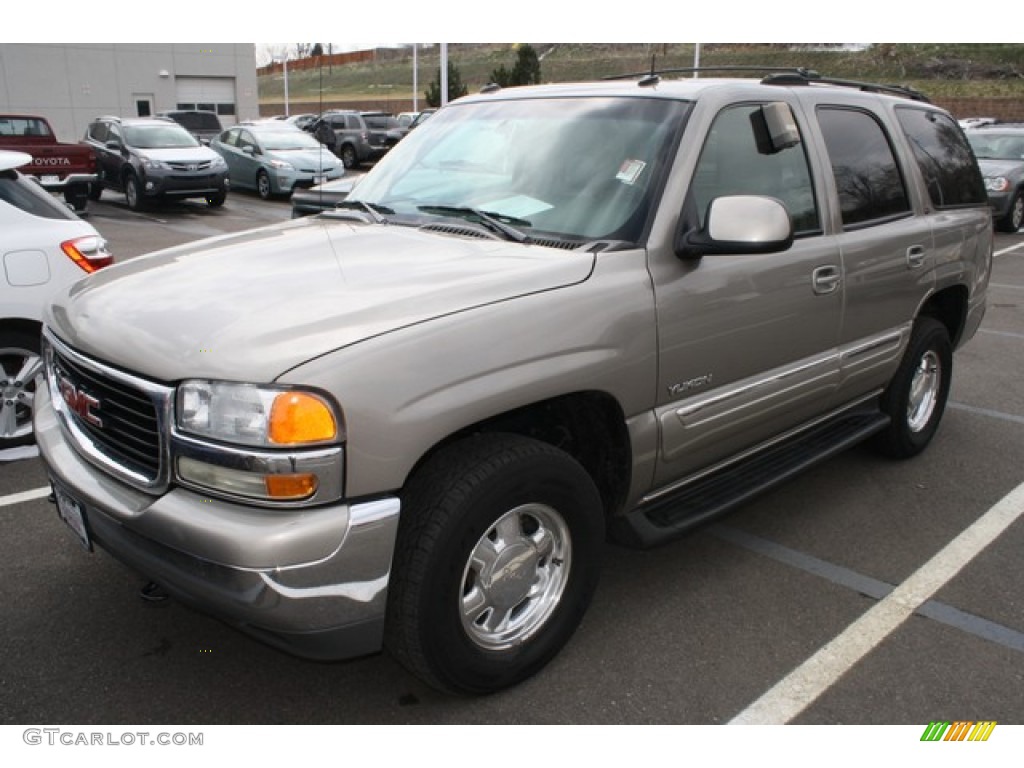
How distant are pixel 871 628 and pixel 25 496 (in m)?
3.79

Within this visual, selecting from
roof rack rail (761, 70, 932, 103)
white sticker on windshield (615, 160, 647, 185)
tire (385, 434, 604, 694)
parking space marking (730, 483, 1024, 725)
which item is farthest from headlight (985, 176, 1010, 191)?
tire (385, 434, 604, 694)

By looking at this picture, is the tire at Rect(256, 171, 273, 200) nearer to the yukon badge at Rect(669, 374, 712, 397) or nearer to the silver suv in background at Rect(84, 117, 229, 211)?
the silver suv in background at Rect(84, 117, 229, 211)

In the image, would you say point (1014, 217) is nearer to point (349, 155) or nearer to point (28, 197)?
point (28, 197)

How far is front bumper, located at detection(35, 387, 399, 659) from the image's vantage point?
2.18m

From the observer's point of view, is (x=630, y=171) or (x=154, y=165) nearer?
(x=630, y=171)

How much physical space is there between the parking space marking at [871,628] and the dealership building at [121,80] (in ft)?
122

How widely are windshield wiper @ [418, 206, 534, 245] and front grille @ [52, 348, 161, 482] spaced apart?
131 cm

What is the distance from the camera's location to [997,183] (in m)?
14.7

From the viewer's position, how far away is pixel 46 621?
10.3 ft

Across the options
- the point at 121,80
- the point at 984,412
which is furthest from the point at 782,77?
the point at 121,80

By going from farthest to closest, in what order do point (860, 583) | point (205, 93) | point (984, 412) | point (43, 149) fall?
point (205, 93) → point (43, 149) → point (984, 412) → point (860, 583)

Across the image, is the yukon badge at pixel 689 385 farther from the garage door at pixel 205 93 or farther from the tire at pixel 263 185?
the garage door at pixel 205 93

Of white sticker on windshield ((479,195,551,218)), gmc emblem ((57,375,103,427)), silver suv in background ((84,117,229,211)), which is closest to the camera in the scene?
gmc emblem ((57,375,103,427))

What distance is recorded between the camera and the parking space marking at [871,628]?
2.74m
